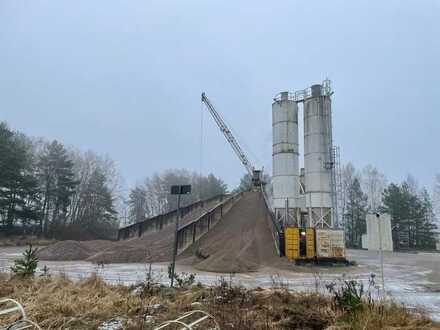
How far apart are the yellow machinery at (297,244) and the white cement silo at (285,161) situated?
3951 millimetres

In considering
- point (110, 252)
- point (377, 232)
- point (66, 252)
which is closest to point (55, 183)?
point (66, 252)

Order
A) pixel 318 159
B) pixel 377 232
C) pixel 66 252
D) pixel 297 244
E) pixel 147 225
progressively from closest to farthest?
pixel 377 232, pixel 297 244, pixel 66 252, pixel 318 159, pixel 147 225

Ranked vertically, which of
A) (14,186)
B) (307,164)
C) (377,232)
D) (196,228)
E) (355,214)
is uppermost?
(307,164)

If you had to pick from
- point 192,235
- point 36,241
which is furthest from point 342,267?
point 36,241

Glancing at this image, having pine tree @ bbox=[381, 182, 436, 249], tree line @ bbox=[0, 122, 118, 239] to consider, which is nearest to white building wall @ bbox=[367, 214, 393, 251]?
tree line @ bbox=[0, 122, 118, 239]

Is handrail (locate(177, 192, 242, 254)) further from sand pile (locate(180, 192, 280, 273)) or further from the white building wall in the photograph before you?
the white building wall

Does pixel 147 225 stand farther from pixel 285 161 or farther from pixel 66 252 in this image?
pixel 285 161

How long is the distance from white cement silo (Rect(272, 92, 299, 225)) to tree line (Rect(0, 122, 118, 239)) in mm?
26916

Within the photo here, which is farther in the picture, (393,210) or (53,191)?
(393,210)

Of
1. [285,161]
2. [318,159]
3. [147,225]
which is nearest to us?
[318,159]

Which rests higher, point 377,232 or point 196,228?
point 377,232

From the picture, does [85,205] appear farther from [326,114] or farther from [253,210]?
[326,114]

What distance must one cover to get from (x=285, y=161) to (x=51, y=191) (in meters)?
33.9

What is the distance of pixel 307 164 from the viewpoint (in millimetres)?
27406
